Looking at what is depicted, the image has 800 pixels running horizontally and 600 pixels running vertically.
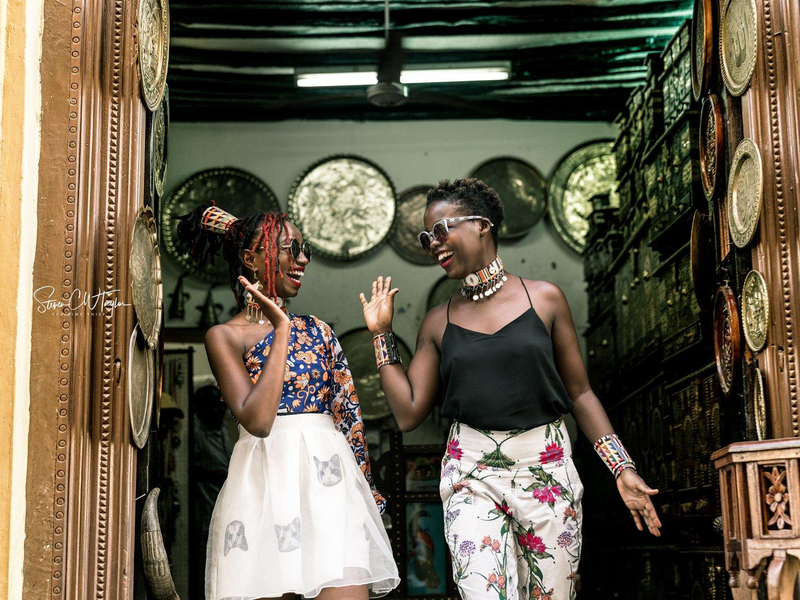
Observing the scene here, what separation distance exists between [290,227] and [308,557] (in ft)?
4.29

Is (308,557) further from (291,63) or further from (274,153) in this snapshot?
(274,153)

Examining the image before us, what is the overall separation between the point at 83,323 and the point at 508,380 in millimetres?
1584

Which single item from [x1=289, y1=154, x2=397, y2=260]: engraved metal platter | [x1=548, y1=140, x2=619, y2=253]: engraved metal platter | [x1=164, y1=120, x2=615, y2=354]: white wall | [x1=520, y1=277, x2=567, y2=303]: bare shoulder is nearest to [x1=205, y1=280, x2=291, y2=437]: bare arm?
[x1=520, y1=277, x2=567, y2=303]: bare shoulder

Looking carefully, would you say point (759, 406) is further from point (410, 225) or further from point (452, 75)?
point (410, 225)

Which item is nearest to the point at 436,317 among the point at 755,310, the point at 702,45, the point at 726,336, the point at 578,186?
the point at 726,336

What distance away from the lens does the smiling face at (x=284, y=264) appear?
3.78 metres

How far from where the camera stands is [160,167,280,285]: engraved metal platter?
33.3ft

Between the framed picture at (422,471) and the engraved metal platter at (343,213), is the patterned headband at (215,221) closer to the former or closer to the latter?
the framed picture at (422,471)

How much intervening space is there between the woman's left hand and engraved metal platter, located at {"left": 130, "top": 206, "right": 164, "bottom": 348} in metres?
1.84

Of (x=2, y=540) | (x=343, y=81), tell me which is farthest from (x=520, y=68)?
(x=2, y=540)

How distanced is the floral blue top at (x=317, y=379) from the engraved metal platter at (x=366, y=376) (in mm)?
5827

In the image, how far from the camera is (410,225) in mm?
10508

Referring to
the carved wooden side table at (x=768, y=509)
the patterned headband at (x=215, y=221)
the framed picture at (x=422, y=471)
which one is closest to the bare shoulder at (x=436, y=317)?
the patterned headband at (x=215, y=221)

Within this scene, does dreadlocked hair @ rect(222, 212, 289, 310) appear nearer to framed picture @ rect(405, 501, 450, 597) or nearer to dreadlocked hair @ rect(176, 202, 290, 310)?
dreadlocked hair @ rect(176, 202, 290, 310)
